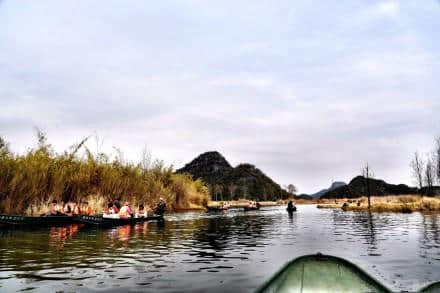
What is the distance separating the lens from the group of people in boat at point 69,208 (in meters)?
23.9

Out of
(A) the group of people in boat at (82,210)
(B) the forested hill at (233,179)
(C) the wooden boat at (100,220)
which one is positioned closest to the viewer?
(C) the wooden boat at (100,220)

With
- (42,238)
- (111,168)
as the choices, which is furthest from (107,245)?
(111,168)

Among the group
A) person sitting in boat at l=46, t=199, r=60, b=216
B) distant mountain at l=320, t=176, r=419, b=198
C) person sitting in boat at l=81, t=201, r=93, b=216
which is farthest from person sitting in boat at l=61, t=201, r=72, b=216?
distant mountain at l=320, t=176, r=419, b=198

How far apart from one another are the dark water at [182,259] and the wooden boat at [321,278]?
276 centimetres

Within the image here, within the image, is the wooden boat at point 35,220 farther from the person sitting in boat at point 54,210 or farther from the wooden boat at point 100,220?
the wooden boat at point 100,220

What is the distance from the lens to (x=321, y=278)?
5.34 m

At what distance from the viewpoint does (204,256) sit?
40.3ft

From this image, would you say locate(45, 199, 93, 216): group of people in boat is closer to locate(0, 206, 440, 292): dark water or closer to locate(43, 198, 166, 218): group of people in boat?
locate(43, 198, 166, 218): group of people in boat

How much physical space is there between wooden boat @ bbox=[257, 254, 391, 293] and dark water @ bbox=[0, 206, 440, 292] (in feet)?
9.04

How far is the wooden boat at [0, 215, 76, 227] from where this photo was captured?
20.1 metres

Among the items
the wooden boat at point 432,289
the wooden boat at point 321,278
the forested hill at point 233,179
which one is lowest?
the wooden boat at point 432,289

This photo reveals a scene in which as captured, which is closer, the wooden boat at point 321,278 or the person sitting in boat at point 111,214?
the wooden boat at point 321,278

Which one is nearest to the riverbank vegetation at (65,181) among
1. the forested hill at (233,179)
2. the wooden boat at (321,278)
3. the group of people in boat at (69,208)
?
the group of people in boat at (69,208)

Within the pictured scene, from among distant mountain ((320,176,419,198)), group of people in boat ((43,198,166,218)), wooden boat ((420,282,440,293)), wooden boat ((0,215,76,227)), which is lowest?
wooden boat ((420,282,440,293))
